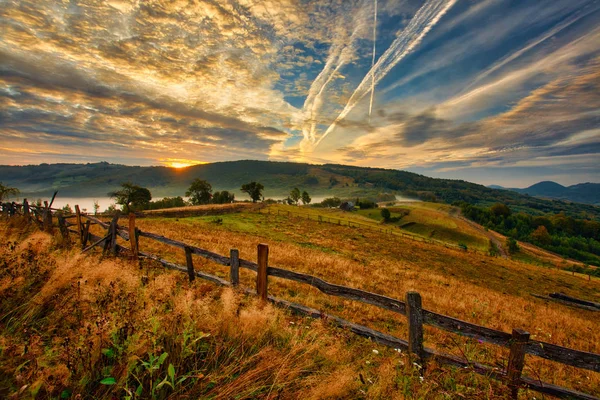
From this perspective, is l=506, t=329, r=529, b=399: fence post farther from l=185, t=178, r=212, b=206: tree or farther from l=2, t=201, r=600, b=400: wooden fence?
l=185, t=178, r=212, b=206: tree

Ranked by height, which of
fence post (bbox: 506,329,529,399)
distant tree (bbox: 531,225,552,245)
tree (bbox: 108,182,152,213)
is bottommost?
distant tree (bbox: 531,225,552,245)

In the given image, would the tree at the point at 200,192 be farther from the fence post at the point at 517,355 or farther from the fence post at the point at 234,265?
the fence post at the point at 517,355

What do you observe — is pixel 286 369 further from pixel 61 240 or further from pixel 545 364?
pixel 61 240

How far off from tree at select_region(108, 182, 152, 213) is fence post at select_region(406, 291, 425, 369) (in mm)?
83478

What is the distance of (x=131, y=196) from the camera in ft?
246

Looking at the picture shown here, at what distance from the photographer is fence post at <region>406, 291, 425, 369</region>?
4.65 meters

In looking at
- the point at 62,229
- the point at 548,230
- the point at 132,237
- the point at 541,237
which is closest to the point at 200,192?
the point at 62,229

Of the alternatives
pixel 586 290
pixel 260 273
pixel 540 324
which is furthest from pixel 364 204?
pixel 260 273

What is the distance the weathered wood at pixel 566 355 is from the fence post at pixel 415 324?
1.54 m

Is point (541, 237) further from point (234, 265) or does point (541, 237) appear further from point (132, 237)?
point (132, 237)

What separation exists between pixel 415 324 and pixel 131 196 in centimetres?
8798

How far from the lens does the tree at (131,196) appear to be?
7381 centimetres

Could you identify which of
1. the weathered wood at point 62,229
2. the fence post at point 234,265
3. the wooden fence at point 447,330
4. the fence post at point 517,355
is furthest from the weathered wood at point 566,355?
the weathered wood at point 62,229

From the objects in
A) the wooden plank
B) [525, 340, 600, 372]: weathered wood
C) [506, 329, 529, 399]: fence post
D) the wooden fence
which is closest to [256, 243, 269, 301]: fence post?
the wooden fence
